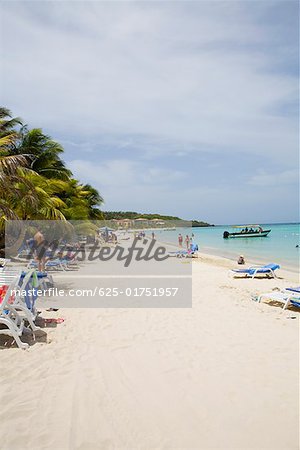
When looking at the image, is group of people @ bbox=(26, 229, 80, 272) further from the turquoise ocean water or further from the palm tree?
the turquoise ocean water

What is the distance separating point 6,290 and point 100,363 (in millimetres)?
1660

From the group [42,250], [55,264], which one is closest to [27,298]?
[55,264]

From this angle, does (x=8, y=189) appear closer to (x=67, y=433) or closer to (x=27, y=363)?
(x=27, y=363)

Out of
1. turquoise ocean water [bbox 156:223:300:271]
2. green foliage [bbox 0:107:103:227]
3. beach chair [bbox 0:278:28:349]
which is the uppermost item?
green foliage [bbox 0:107:103:227]

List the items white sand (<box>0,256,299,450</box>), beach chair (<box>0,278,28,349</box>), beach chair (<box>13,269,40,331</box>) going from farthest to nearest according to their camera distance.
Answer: beach chair (<box>13,269,40,331</box>) < beach chair (<box>0,278,28,349</box>) < white sand (<box>0,256,299,450</box>)

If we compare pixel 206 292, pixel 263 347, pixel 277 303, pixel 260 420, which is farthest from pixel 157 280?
pixel 260 420

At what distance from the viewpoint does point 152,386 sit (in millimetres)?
Result: 3430

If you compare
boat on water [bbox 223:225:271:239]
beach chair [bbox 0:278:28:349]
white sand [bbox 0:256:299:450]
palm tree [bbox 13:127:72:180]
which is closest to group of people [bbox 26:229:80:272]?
palm tree [bbox 13:127:72:180]

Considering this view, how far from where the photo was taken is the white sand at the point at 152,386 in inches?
105

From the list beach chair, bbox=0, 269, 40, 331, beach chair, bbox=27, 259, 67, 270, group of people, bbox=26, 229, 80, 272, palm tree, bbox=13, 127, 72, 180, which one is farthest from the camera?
palm tree, bbox=13, 127, 72, 180

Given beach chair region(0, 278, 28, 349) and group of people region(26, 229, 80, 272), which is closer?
beach chair region(0, 278, 28, 349)

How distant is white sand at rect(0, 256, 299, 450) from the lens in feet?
8.75

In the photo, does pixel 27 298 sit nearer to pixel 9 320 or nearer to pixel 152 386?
pixel 9 320

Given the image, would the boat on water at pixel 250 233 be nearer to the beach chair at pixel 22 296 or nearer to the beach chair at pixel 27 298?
the beach chair at pixel 27 298
